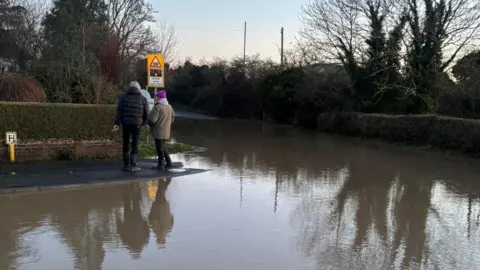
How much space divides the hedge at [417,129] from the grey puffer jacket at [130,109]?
1125 centimetres

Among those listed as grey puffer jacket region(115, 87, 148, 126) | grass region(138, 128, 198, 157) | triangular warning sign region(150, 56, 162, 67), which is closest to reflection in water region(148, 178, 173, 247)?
grey puffer jacket region(115, 87, 148, 126)

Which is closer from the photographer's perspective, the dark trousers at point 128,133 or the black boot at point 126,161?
the dark trousers at point 128,133

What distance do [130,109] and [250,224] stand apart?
13.4 ft

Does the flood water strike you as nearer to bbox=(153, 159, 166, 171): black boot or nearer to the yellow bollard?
bbox=(153, 159, 166, 171): black boot

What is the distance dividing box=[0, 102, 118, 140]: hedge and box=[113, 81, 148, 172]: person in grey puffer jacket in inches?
73.5

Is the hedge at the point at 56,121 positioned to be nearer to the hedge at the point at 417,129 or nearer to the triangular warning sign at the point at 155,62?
the triangular warning sign at the point at 155,62

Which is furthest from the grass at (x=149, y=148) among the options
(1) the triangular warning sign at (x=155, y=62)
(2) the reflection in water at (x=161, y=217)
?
(2) the reflection in water at (x=161, y=217)

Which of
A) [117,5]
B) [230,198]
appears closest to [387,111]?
[230,198]

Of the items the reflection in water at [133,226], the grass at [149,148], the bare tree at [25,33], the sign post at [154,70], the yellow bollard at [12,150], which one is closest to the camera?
the reflection in water at [133,226]

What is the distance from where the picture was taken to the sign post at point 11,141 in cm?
991

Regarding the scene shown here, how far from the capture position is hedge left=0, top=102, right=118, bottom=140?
10.1 m

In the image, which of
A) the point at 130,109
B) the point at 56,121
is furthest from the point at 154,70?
the point at 130,109

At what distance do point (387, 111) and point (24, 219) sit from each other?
23.1 metres

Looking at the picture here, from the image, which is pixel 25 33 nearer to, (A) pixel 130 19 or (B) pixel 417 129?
(A) pixel 130 19
